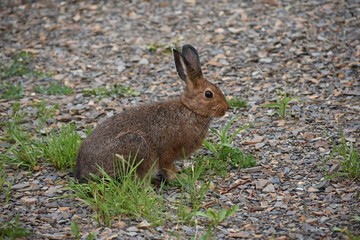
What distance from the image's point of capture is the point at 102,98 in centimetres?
968

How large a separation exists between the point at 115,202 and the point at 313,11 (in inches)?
249

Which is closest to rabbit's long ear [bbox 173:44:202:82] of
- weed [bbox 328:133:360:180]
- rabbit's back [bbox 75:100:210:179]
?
rabbit's back [bbox 75:100:210:179]

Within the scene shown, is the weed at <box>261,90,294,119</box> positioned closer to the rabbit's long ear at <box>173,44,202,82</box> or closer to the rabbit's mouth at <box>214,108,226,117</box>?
the rabbit's mouth at <box>214,108,226,117</box>

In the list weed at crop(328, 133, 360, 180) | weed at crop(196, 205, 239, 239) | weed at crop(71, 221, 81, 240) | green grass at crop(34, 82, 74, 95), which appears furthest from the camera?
green grass at crop(34, 82, 74, 95)

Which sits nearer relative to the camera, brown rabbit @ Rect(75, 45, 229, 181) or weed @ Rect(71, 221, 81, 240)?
weed @ Rect(71, 221, 81, 240)

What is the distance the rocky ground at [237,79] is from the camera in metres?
6.54

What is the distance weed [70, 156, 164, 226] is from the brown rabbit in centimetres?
25

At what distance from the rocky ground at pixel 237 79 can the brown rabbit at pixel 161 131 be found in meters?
0.57

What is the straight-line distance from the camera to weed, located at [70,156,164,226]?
252 inches

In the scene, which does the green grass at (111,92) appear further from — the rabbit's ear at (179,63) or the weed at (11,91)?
the rabbit's ear at (179,63)

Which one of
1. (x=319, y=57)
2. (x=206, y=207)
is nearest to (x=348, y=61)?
(x=319, y=57)

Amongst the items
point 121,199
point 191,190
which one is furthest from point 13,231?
point 191,190

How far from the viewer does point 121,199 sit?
6473 millimetres

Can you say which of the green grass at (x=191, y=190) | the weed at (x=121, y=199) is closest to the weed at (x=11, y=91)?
→ the weed at (x=121, y=199)
